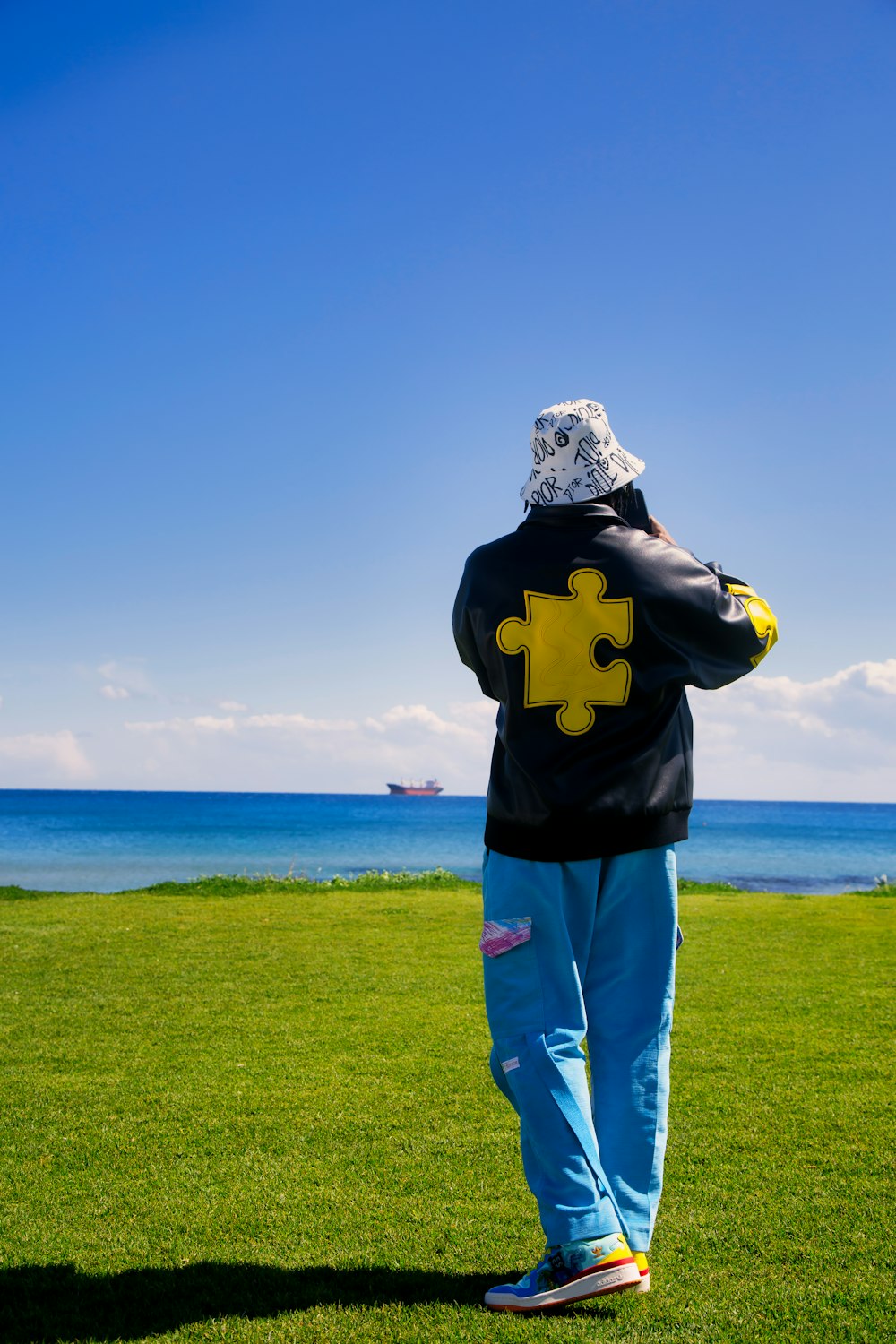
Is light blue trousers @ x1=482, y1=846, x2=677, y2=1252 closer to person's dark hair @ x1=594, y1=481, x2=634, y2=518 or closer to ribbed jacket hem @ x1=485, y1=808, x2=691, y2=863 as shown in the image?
ribbed jacket hem @ x1=485, y1=808, x2=691, y2=863

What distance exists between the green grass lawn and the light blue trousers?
35 centimetres

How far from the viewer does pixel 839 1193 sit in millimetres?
3188

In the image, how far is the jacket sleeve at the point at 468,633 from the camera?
115 inches

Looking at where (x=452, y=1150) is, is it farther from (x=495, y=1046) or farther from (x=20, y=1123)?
(x=20, y=1123)

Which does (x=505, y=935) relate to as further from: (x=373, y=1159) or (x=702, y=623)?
(x=373, y=1159)

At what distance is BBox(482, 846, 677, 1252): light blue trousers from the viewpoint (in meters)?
2.56

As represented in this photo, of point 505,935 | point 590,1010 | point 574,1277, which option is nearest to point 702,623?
point 505,935

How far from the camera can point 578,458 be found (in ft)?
9.35

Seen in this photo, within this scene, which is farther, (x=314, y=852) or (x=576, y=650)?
(x=314, y=852)

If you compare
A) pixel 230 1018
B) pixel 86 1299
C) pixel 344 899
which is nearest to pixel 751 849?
pixel 344 899

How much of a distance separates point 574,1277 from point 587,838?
107 centimetres

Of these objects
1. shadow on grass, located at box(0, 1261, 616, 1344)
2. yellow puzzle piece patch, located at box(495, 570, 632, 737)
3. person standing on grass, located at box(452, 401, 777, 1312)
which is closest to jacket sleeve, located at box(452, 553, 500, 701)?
person standing on grass, located at box(452, 401, 777, 1312)

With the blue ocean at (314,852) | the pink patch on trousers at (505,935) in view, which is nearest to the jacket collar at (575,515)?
the pink patch on trousers at (505,935)

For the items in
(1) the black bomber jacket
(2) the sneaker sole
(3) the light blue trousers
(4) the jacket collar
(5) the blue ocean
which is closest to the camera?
(2) the sneaker sole
